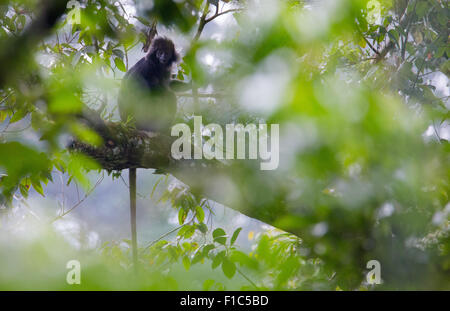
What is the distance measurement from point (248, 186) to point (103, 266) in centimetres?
50

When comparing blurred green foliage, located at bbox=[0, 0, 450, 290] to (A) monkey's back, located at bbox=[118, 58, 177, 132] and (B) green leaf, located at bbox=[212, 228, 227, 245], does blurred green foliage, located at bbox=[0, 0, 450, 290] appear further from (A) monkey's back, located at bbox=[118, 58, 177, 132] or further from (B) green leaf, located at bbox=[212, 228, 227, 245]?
(A) monkey's back, located at bbox=[118, 58, 177, 132]

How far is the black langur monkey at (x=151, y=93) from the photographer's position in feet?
5.74

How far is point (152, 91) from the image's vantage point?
6.59 feet

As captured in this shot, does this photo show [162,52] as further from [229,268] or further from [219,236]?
[229,268]

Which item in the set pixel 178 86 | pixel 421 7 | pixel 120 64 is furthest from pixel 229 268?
pixel 421 7

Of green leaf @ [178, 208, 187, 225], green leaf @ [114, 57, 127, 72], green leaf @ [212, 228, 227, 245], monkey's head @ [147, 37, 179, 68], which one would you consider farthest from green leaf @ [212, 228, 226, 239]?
monkey's head @ [147, 37, 179, 68]

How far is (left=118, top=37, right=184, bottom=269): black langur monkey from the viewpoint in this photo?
1.75 meters

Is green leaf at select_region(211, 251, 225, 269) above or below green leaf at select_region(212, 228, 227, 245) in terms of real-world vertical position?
below

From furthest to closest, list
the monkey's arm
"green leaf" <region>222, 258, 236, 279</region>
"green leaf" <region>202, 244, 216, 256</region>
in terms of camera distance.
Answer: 1. the monkey's arm
2. "green leaf" <region>202, 244, 216, 256</region>
3. "green leaf" <region>222, 258, 236, 279</region>

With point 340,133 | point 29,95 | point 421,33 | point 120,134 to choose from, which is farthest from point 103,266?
point 421,33

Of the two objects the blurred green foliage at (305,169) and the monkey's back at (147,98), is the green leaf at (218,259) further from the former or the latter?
the monkey's back at (147,98)

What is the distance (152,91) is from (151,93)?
2 centimetres

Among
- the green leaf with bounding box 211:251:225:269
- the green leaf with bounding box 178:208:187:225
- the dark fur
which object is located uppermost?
the dark fur

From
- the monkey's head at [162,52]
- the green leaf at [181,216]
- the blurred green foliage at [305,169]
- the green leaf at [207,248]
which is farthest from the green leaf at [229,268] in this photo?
the monkey's head at [162,52]
